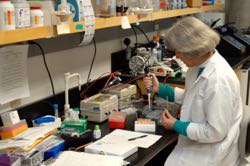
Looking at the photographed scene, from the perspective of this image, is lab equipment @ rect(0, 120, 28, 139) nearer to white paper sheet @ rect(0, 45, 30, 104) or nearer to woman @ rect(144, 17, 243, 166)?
white paper sheet @ rect(0, 45, 30, 104)

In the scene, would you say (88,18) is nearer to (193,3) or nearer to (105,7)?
(105,7)

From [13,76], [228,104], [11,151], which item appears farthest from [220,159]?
[13,76]

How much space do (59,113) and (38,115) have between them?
0.17m

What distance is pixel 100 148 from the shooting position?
172 centimetres

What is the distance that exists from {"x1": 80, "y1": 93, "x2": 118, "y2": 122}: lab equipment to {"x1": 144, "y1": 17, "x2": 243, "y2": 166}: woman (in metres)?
0.38

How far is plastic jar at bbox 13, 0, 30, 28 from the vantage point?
1530mm

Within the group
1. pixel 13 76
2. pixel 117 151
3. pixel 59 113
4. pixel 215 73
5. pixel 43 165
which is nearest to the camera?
pixel 43 165

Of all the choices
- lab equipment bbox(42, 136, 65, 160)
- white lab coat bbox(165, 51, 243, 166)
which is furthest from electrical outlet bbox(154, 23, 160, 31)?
lab equipment bbox(42, 136, 65, 160)

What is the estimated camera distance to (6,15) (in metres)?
1.47

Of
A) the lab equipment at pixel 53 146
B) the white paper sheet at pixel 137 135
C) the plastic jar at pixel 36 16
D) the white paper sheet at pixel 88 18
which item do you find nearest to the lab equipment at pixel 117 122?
the white paper sheet at pixel 137 135

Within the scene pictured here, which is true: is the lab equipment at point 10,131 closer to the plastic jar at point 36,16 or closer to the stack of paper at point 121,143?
the stack of paper at point 121,143

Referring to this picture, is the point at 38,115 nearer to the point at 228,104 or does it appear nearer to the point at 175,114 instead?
the point at 175,114

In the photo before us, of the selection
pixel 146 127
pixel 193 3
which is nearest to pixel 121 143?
pixel 146 127

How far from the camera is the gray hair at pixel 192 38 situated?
5.88 feet
